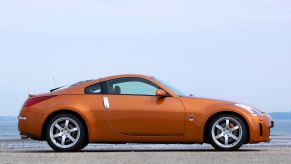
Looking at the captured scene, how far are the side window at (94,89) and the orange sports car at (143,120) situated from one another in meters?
0.07

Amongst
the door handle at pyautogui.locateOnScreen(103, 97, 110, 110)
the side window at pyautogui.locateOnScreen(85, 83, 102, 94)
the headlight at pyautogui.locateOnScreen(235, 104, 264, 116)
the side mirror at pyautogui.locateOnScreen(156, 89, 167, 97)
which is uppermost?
the side window at pyautogui.locateOnScreen(85, 83, 102, 94)

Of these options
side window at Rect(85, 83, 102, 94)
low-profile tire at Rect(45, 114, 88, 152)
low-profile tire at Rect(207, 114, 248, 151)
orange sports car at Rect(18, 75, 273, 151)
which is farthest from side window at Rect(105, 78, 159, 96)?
low-profile tire at Rect(207, 114, 248, 151)

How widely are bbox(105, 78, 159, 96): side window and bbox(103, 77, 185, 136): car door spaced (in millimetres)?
128

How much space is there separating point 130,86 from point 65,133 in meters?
1.37

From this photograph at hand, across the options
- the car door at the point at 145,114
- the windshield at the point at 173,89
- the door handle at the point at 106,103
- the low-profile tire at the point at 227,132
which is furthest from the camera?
the windshield at the point at 173,89

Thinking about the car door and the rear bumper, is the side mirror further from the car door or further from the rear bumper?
the rear bumper

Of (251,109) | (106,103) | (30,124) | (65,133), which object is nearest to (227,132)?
(251,109)

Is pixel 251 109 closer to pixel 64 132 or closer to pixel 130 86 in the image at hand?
pixel 130 86

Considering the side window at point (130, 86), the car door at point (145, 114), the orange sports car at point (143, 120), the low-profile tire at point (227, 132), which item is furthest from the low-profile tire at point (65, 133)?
the low-profile tire at point (227, 132)

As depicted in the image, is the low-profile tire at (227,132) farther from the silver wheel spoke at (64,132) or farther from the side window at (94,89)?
the silver wheel spoke at (64,132)

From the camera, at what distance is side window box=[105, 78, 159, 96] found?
13664mm

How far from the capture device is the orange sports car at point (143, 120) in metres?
13.3

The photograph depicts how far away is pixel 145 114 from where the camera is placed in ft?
43.9

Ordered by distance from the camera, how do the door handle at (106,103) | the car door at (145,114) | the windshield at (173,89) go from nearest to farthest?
the car door at (145,114) < the door handle at (106,103) < the windshield at (173,89)
